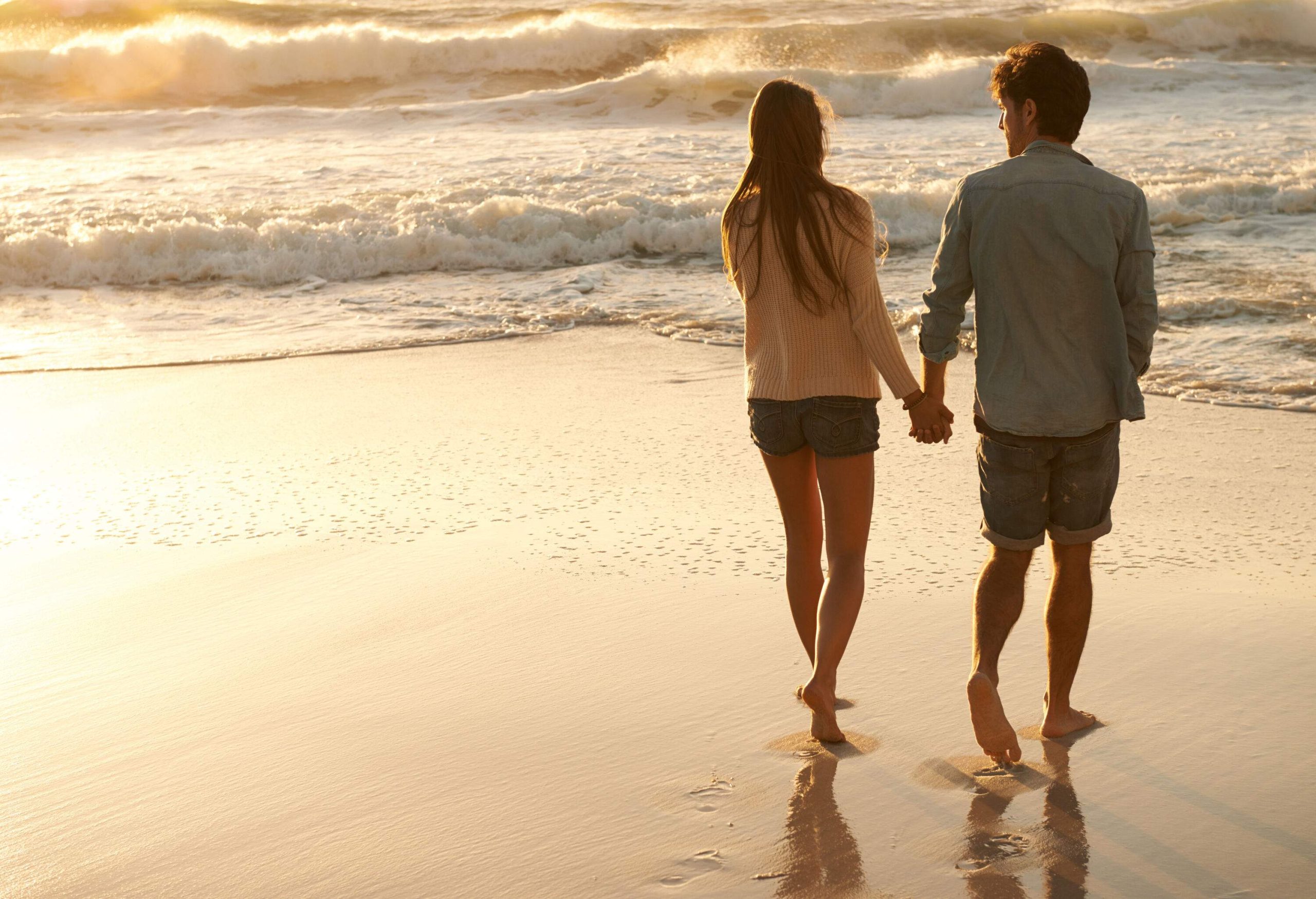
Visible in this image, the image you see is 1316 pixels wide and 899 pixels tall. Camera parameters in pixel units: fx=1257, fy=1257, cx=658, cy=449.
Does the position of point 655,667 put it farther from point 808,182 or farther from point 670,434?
point 670,434

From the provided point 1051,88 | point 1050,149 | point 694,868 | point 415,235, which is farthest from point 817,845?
point 415,235

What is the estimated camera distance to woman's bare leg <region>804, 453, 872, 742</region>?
3006 millimetres

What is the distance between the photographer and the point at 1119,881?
7.84ft

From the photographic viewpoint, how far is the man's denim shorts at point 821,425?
9.88 feet

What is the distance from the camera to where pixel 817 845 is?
2564mm

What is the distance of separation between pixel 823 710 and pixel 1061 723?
564 mm

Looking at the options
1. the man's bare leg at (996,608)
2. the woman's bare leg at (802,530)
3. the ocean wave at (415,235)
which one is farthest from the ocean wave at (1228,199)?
the man's bare leg at (996,608)

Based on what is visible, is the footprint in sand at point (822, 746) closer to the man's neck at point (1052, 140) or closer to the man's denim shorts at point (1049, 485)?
the man's denim shorts at point (1049, 485)

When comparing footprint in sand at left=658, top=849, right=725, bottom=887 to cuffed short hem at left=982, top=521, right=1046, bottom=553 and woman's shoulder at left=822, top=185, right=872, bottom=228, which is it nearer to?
cuffed short hem at left=982, top=521, right=1046, bottom=553

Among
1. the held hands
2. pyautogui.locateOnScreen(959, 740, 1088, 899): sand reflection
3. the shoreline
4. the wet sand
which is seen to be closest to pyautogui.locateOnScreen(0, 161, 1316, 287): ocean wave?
the shoreline

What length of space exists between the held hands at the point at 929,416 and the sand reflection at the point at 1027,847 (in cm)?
81

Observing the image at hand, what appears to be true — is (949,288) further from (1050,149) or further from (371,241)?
(371,241)

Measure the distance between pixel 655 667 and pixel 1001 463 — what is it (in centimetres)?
115

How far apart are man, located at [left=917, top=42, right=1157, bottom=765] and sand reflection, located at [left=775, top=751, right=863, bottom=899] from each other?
0.38 m
